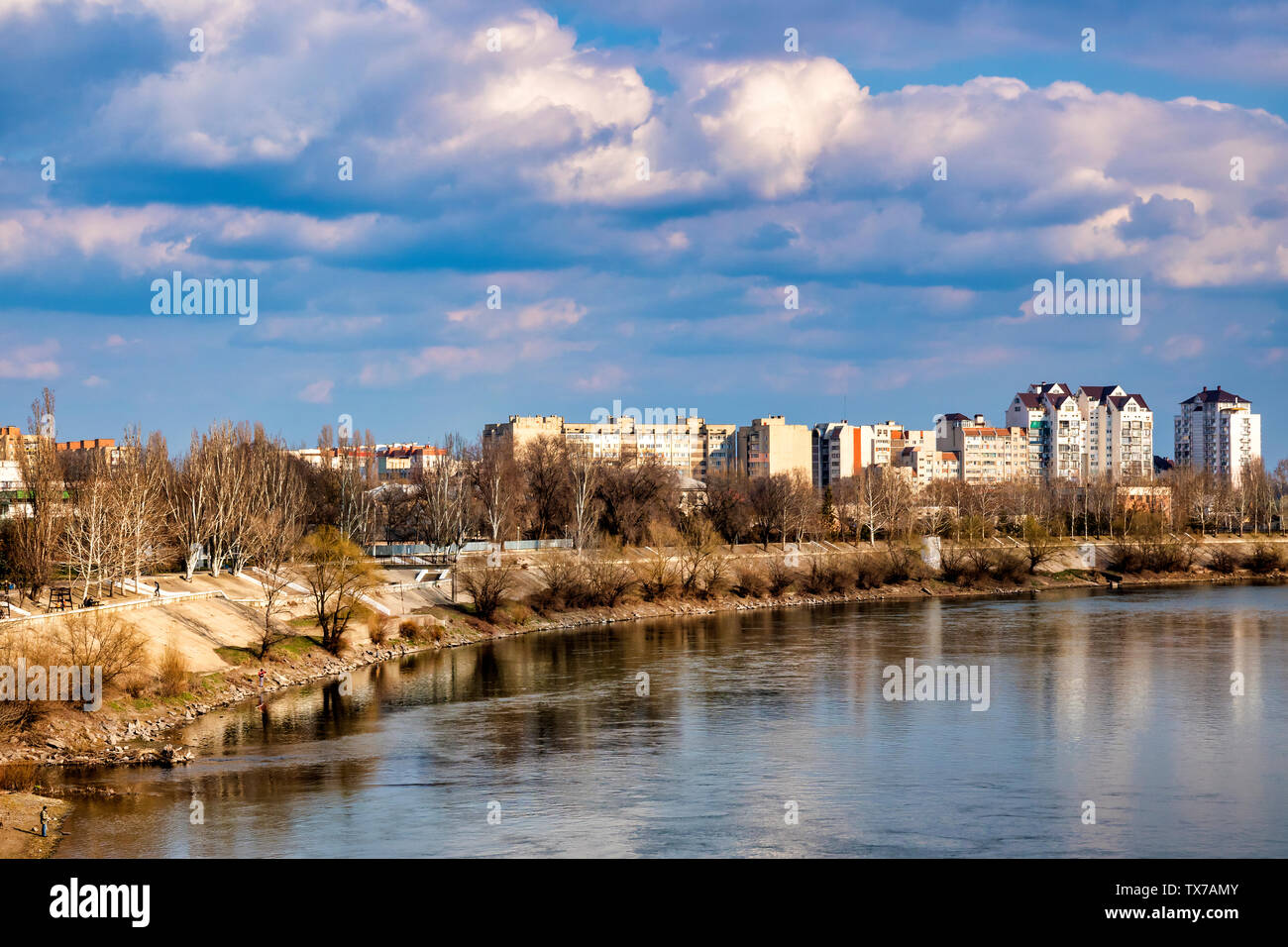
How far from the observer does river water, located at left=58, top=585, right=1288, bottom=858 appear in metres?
25.7

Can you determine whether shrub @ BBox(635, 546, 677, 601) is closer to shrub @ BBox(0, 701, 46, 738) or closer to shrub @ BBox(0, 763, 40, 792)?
shrub @ BBox(0, 701, 46, 738)

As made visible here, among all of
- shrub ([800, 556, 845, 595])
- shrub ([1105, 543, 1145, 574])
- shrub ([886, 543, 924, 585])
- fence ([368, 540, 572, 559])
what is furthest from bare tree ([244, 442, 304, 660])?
shrub ([1105, 543, 1145, 574])

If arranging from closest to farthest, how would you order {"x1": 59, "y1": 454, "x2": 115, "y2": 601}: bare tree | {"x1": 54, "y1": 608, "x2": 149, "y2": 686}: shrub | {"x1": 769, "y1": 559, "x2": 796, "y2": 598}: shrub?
{"x1": 54, "y1": 608, "x2": 149, "y2": 686}: shrub
{"x1": 59, "y1": 454, "x2": 115, "y2": 601}: bare tree
{"x1": 769, "y1": 559, "x2": 796, "y2": 598}: shrub

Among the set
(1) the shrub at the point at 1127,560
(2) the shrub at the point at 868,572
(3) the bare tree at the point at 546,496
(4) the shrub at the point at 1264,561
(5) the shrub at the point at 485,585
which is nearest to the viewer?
(5) the shrub at the point at 485,585

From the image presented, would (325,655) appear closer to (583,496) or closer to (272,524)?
(272,524)

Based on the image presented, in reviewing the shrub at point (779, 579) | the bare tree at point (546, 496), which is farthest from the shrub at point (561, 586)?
the bare tree at point (546, 496)

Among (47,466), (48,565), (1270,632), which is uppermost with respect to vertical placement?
(47,466)

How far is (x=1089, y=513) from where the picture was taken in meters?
131

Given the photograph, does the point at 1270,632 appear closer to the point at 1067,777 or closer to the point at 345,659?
the point at 1067,777

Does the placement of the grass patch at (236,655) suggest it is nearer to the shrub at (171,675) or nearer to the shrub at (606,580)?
the shrub at (171,675)

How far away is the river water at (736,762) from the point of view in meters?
25.7
